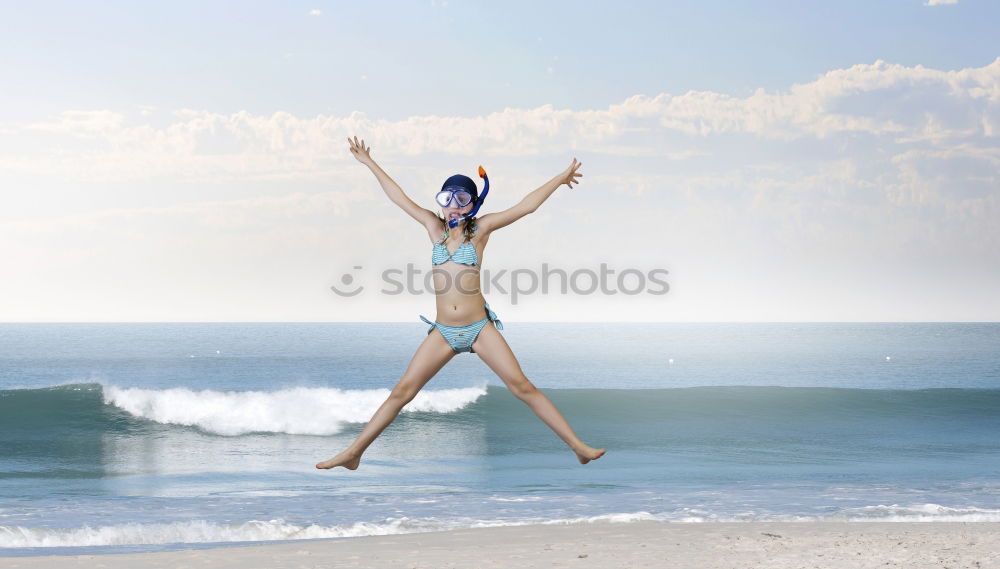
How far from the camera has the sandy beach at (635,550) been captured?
7008mm

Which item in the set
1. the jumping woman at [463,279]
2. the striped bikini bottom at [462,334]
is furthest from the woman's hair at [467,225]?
the striped bikini bottom at [462,334]

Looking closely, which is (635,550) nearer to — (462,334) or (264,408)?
(462,334)

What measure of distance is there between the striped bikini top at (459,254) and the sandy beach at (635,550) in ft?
10.1

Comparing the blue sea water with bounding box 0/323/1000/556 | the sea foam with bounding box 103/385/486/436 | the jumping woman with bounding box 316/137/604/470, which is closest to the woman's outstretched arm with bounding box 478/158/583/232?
the jumping woman with bounding box 316/137/604/470

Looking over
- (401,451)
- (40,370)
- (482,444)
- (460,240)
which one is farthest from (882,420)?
(40,370)

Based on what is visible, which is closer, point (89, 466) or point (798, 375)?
point (89, 466)

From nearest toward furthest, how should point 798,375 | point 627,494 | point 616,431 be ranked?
point 627,494 < point 616,431 < point 798,375

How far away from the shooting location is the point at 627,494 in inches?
464

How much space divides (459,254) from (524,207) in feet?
1.18

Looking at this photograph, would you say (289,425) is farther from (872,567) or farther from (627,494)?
(872,567)

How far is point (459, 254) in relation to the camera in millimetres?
4574

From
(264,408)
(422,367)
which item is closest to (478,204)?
(422,367)

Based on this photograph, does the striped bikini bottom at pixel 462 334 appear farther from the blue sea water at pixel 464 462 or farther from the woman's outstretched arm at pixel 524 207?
the blue sea water at pixel 464 462

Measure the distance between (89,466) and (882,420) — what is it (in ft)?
50.9
